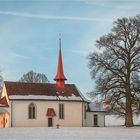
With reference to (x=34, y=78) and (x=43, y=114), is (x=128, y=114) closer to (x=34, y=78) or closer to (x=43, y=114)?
(x=43, y=114)

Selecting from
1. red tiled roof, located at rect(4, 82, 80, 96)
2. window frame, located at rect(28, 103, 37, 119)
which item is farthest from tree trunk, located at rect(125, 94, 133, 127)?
window frame, located at rect(28, 103, 37, 119)

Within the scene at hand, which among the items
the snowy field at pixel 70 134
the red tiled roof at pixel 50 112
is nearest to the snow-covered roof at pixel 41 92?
the red tiled roof at pixel 50 112

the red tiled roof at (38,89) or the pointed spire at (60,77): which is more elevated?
the pointed spire at (60,77)

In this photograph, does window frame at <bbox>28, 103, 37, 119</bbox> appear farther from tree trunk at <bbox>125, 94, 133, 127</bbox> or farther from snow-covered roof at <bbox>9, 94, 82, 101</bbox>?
tree trunk at <bbox>125, 94, 133, 127</bbox>

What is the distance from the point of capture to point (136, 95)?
2098 inches

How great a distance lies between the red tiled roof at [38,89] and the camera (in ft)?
208

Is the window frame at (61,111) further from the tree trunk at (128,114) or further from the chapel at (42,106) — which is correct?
the tree trunk at (128,114)

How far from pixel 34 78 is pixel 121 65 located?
33631 mm

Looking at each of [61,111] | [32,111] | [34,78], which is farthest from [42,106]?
[34,78]

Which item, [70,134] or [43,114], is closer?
[70,134]

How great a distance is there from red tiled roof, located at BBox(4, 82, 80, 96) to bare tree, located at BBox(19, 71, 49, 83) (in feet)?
58.7

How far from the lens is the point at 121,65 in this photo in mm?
54719

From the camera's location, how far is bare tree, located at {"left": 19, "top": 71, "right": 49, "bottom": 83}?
8501 cm

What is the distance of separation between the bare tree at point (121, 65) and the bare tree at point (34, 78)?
31.6 meters
